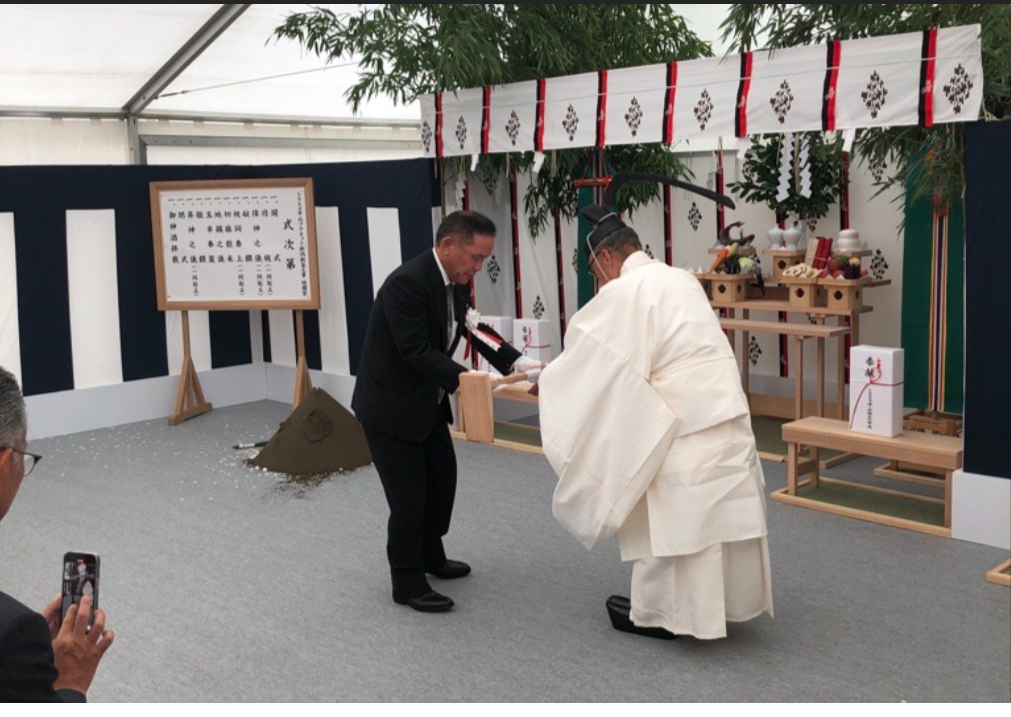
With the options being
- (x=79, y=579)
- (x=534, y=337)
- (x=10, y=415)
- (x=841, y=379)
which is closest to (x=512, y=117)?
(x=534, y=337)

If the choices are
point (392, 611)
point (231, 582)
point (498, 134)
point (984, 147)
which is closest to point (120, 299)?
point (498, 134)

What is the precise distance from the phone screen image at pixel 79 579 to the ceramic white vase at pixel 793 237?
4.79 m

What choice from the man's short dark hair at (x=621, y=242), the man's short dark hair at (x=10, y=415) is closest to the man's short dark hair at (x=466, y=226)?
the man's short dark hair at (x=621, y=242)

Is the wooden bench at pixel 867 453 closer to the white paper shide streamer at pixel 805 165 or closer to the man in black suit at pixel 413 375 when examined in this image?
the white paper shide streamer at pixel 805 165

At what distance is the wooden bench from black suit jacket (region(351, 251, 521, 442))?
191cm

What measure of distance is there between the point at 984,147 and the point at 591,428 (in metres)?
2.03

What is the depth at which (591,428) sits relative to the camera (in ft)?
11.4

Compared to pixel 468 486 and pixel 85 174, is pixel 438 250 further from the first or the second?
pixel 85 174

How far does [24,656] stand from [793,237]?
512 centimetres

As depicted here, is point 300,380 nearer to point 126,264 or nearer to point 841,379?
point 126,264

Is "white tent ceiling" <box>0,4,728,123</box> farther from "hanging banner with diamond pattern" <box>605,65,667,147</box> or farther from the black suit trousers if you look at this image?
the black suit trousers

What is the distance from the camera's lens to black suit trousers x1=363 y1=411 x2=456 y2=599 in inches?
149

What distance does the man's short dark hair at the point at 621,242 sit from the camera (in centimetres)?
356

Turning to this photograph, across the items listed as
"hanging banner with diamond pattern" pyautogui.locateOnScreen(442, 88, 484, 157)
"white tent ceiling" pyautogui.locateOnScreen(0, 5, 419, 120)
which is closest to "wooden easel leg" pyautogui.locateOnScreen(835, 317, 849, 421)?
"hanging banner with diamond pattern" pyautogui.locateOnScreen(442, 88, 484, 157)
